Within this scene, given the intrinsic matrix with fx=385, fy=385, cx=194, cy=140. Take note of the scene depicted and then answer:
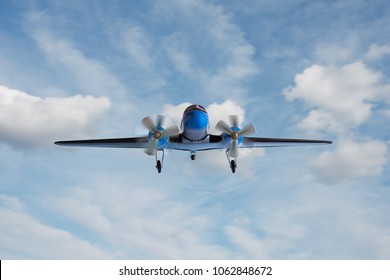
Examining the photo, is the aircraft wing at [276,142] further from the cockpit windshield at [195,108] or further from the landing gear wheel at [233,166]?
the cockpit windshield at [195,108]

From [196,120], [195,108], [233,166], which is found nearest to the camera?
[196,120]

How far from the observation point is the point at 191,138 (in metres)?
40.1

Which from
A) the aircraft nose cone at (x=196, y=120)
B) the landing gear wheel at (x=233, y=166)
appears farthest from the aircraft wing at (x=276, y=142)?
the aircraft nose cone at (x=196, y=120)

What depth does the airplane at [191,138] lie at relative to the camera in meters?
38.7

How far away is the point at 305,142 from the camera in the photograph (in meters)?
46.7

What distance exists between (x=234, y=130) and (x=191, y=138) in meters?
4.67

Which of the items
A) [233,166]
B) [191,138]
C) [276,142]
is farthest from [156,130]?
[276,142]

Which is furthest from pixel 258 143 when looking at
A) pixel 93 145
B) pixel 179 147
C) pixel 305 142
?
pixel 93 145

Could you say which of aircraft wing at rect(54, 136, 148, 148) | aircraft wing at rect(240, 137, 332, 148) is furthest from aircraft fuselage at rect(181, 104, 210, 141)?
aircraft wing at rect(240, 137, 332, 148)

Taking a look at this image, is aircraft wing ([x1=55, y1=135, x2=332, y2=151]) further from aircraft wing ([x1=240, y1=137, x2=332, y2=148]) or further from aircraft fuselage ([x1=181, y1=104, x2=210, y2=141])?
aircraft fuselage ([x1=181, y1=104, x2=210, y2=141])

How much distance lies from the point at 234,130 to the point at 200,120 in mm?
4560

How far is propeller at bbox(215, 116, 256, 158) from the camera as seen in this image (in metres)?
40.5

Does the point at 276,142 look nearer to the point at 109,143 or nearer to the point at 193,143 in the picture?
the point at 193,143
